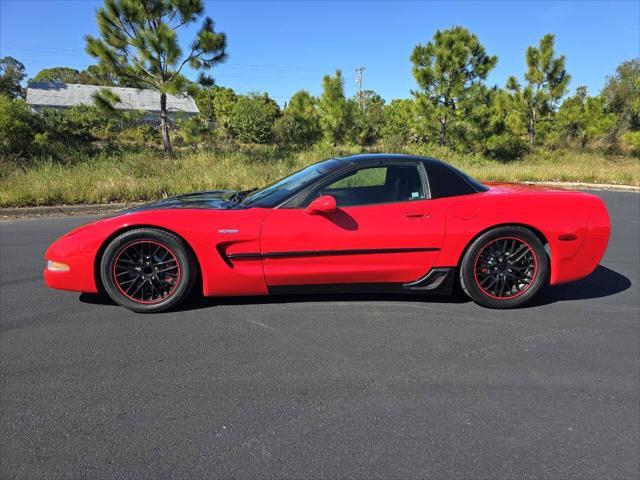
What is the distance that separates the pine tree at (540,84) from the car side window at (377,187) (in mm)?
26004

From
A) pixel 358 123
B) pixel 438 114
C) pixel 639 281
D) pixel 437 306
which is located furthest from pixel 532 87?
pixel 437 306

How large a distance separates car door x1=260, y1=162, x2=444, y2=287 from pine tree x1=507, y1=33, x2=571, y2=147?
26125mm

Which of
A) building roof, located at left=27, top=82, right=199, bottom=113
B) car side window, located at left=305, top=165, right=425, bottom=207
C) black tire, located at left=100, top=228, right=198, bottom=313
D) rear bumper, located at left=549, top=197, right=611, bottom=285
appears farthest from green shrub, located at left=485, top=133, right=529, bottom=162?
building roof, located at left=27, top=82, right=199, bottom=113

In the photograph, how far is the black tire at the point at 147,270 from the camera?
10.6 ft

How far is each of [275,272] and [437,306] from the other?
141cm

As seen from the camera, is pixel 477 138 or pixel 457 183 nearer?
pixel 457 183

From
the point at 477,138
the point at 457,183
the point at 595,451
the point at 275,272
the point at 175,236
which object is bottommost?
the point at 595,451

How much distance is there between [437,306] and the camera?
3.64m

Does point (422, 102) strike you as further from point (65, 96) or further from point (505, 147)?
point (65, 96)

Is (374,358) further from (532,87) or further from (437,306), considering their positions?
(532,87)

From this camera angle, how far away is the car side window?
3510 millimetres

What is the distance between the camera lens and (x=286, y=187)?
3727 mm

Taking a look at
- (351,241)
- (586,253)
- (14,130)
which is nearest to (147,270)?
(351,241)

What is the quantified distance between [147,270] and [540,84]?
27.8m
